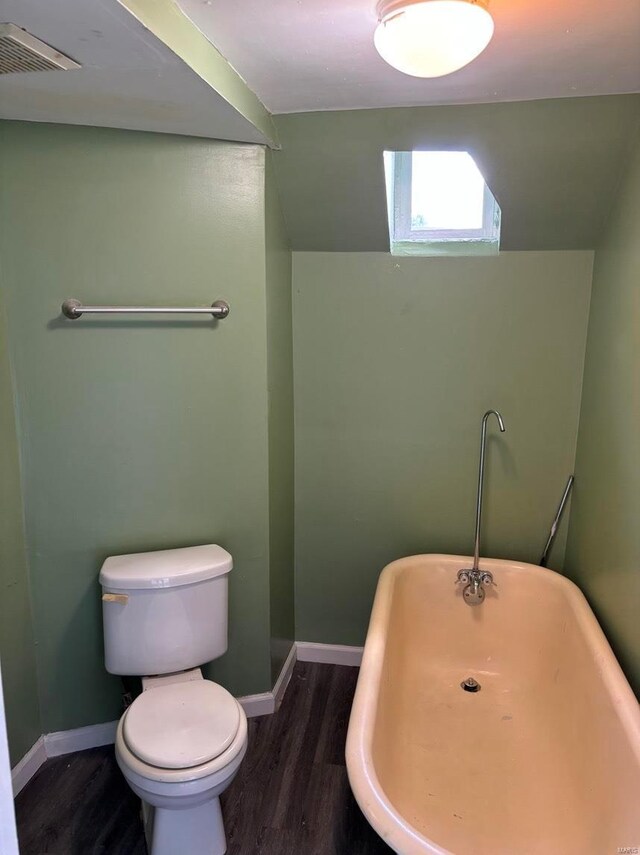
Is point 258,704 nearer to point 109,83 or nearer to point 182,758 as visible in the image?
point 182,758

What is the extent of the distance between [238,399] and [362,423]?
0.64 meters

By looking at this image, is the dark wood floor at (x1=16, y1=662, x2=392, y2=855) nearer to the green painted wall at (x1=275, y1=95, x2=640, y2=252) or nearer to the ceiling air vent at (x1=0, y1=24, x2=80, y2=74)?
the green painted wall at (x1=275, y1=95, x2=640, y2=252)

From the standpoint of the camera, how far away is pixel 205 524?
7.29 feet

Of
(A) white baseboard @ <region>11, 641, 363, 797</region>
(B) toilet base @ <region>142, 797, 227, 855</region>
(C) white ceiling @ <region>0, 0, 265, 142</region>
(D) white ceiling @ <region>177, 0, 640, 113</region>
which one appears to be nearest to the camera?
(C) white ceiling @ <region>0, 0, 265, 142</region>

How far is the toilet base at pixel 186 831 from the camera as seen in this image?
1738 millimetres

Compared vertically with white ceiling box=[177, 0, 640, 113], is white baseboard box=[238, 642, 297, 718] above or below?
below

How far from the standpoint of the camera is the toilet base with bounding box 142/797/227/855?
1738mm

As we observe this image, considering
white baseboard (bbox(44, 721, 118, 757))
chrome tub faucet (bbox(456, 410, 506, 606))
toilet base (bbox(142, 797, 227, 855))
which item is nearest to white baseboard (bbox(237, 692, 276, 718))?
white baseboard (bbox(44, 721, 118, 757))

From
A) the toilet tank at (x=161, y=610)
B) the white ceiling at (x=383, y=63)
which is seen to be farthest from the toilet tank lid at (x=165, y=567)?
the white ceiling at (x=383, y=63)

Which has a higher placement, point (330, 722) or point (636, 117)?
point (636, 117)

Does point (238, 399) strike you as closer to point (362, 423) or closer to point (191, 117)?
point (362, 423)

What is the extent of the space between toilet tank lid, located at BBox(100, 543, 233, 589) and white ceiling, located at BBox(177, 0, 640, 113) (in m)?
1.49

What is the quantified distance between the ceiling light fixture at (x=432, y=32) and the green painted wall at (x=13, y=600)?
4.66 ft

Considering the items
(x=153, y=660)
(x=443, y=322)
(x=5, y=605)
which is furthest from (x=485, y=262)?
(x=5, y=605)
